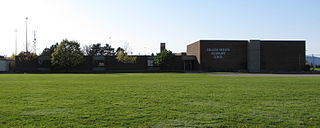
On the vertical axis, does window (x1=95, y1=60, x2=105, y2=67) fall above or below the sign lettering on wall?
below

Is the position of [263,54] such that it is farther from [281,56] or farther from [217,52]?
[217,52]

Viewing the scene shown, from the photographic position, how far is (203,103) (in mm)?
9773

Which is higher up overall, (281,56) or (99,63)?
(281,56)

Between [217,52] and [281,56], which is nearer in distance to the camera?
[217,52]

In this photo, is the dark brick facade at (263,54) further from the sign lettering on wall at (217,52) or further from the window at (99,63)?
the window at (99,63)

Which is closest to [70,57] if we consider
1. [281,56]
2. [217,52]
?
[217,52]

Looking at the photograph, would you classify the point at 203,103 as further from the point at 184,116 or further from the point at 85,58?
the point at 85,58

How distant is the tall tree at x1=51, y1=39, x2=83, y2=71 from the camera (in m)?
57.0

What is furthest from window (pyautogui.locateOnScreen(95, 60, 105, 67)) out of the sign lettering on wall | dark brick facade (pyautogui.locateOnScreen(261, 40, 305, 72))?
dark brick facade (pyautogui.locateOnScreen(261, 40, 305, 72))

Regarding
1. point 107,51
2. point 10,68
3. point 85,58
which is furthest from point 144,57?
point 107,51

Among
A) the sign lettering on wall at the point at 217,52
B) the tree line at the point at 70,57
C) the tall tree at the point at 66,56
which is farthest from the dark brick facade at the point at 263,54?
the tall tree at the point at 66,56

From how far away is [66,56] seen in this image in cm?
5688

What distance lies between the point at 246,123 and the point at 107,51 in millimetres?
105348

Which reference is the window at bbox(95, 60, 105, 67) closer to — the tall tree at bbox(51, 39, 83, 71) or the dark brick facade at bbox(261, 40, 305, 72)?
the tall tree at bbox(51, 39, 83, 71)
